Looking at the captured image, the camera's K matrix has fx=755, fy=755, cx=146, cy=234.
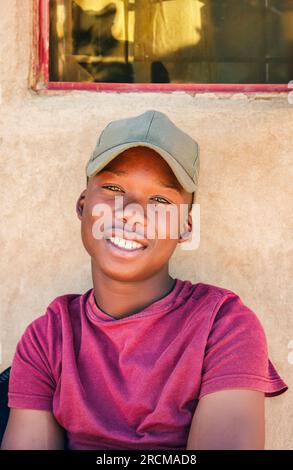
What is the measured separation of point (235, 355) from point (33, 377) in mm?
677

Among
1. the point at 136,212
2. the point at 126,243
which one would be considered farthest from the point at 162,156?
the point at 126,243

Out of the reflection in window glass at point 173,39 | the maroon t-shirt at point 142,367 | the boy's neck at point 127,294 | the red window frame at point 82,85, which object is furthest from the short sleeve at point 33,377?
the reflection in window glass at point 173,39

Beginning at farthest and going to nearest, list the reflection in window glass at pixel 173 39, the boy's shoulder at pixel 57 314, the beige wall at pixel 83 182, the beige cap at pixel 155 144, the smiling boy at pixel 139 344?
the reflection in window glass at pixel 173 39 < the beige wall at pixel 83 182 < the boy's shoulder at pixel 57 314 < the beige cap at pixel 155 144 < the smiling boy at pixel 139 344

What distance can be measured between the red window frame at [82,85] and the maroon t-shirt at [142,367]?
Result: 0.96 meters

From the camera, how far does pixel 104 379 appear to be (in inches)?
94.7

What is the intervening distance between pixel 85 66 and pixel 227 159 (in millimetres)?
714

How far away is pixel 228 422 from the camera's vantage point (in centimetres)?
220

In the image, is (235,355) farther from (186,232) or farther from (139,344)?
(186,232)

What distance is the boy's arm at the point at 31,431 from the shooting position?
7.93 ft

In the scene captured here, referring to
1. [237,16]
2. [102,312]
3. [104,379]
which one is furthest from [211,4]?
[104,379]

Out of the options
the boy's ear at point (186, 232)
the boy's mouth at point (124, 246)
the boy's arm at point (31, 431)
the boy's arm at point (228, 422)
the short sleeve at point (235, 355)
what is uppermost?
the boy's ear at point (186, 232)

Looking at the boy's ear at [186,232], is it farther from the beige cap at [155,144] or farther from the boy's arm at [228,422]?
the boy's arm at [228,422]

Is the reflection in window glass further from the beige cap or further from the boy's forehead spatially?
the boy's forehead
